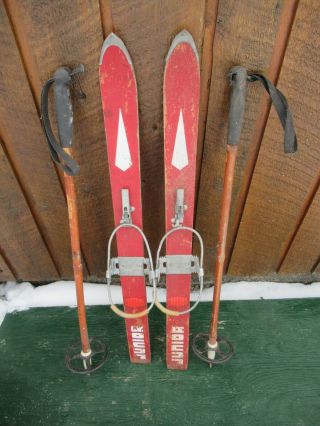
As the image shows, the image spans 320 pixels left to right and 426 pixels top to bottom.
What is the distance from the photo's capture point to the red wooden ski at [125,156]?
3.41ft

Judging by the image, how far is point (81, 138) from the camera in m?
1.28

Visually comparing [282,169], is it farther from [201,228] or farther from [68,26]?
[68,26]

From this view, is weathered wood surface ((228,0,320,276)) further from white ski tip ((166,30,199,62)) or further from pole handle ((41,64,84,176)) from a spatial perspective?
pole handle ((41,64,84,176))

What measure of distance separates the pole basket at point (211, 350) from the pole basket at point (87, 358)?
42 cm

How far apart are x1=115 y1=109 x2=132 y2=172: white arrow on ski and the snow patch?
89 centimetres

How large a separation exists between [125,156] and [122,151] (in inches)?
0.8

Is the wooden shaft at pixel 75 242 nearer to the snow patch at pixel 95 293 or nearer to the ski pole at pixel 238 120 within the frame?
the snow patch at pixel 95 293

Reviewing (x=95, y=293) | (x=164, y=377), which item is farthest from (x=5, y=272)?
(x=164, y=377)

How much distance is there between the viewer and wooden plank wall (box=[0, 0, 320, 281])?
1.04 metres

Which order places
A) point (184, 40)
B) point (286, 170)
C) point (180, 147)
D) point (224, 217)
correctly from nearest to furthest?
point (184, 40) < point (180, 147) < point (224, 217) < point (286, 170)

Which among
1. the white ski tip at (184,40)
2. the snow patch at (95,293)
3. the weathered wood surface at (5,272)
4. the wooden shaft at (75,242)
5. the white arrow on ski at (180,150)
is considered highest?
the white ski tip at (184,40)

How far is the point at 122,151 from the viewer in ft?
3.75

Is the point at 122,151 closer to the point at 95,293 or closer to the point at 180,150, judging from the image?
the point at 180,150

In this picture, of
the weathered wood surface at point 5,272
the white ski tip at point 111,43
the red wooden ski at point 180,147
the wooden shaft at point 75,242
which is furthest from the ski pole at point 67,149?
the weathered wood surface at point 5,272
